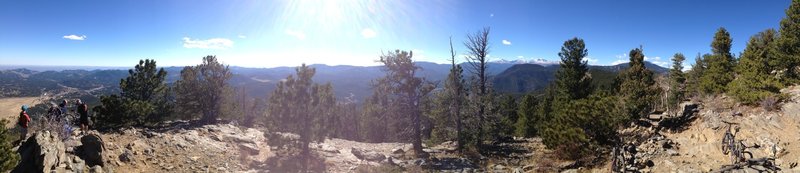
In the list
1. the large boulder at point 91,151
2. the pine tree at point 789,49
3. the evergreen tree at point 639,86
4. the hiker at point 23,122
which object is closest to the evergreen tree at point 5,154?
the large boulder at point 91,151

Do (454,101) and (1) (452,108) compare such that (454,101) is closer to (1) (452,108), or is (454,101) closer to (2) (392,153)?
(1) (452,108)

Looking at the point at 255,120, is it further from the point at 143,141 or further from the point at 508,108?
the point at 508,108

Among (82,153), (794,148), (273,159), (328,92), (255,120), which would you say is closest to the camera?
(794,148)

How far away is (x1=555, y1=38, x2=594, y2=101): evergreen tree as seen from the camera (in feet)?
96.8

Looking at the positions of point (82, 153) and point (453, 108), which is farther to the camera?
point (453, 108)

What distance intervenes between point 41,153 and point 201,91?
2173cm

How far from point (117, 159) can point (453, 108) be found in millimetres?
19816

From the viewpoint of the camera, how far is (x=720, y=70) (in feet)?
93.1

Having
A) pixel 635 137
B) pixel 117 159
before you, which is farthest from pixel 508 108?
pixel 117 159

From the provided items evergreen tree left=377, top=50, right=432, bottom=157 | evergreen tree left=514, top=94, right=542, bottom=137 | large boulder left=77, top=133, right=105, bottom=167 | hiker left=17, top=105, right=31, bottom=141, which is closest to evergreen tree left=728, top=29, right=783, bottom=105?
evergreen tree left=377, top=50, right=432, bottom=157

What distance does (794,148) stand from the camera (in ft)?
41.7

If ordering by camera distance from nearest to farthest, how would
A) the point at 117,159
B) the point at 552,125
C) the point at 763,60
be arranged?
the point at 117,159 → the point at 763,60 → the point at 552,125

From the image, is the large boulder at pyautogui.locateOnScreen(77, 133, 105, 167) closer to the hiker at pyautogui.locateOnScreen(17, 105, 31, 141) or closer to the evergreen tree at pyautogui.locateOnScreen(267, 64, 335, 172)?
the hiker at pyautogui.locateOnScreen(17, 105, 31, 141)

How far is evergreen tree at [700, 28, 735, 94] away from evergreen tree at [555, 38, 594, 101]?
7808 mm
